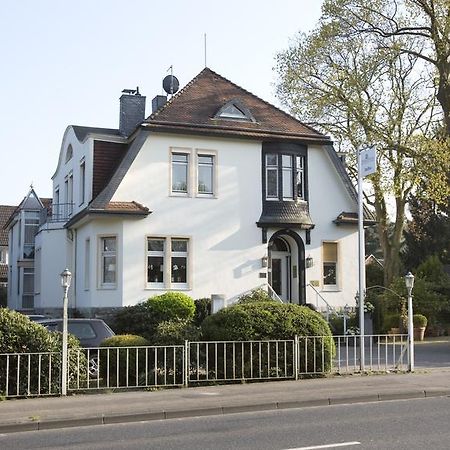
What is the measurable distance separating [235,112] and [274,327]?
13976 millimetres

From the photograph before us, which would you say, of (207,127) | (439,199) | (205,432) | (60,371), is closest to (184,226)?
(207,127)

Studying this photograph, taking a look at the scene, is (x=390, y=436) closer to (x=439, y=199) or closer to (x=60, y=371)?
(x=60, y=371)

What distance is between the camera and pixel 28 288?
40656 millimetres

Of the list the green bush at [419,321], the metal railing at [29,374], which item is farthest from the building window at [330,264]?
the metal railing at [29,374]

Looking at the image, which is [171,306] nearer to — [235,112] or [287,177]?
[287,177]

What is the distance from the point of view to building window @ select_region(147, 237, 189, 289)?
2586cm

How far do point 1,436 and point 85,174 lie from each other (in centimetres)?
1863

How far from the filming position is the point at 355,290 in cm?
2864

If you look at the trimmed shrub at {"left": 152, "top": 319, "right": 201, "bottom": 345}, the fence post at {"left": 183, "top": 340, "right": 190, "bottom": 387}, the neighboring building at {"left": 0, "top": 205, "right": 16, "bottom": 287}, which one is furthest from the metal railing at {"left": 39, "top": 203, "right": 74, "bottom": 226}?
the neighboring building at {"left": 0, "top": 205, "right": 16, "bottom": 287}

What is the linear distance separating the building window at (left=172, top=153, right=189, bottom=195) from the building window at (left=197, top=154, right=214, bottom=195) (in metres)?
0.47

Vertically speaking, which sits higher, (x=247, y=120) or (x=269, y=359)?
(x=247, y=120)

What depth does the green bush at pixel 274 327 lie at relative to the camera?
1523 cm

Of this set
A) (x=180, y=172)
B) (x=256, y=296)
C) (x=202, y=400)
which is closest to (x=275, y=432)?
(x=202, y=400)

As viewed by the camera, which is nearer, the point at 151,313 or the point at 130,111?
the point at 151,313
